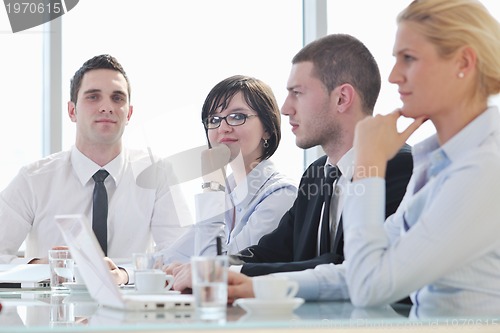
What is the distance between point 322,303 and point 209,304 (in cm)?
42

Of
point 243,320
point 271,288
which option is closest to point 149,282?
point 271,288

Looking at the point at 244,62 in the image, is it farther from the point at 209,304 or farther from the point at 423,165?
the point at 209,304

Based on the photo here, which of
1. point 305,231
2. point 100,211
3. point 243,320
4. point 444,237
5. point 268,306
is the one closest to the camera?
point 243,320

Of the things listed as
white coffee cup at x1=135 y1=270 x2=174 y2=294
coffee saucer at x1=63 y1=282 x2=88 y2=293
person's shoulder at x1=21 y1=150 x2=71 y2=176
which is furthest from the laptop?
person's shoulder at x1=21 y1=150 x2=71 y2=176

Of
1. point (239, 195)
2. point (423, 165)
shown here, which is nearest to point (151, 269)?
point (423, 165)

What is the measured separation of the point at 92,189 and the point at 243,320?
9.11ft

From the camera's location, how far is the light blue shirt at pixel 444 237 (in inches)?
61.8

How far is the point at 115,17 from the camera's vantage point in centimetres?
463

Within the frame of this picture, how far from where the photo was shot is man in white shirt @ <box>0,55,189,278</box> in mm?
3904

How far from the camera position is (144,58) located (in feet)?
15.1

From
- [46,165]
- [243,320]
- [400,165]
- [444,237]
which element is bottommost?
[243,320]

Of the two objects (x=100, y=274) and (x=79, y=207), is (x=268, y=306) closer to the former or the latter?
(x=100, y=274)

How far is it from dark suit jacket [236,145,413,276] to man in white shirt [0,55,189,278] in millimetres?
1109

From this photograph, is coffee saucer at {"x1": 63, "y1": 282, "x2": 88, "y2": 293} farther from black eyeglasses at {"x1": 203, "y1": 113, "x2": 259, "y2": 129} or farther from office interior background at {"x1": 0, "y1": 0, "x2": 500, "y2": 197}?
office interior background at {"x1": 0, "y1": 0, "x2": 500, "y2": 197}
